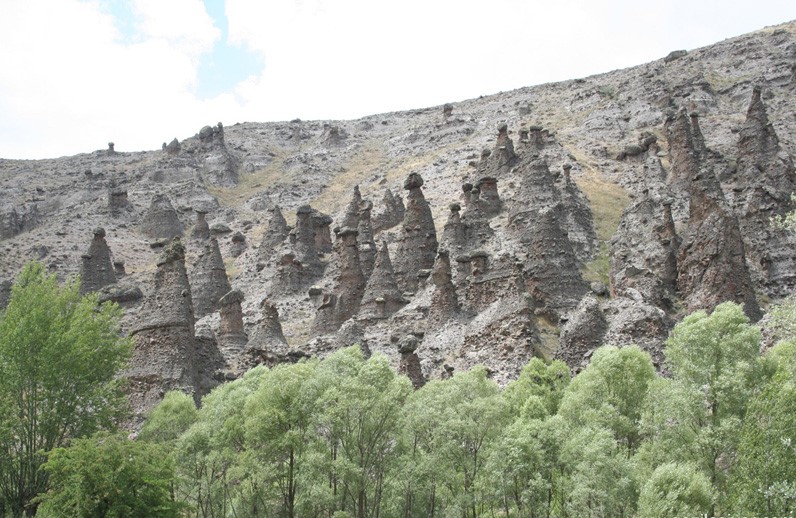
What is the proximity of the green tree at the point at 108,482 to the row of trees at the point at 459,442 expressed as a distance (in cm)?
9

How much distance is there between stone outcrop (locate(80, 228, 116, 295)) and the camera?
83.5 meters

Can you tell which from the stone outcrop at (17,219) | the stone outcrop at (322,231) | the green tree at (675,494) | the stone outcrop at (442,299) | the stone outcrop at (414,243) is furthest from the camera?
the stone outcrop at (17,219)

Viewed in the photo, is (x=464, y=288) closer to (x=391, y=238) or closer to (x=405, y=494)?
(x=405, y=494)

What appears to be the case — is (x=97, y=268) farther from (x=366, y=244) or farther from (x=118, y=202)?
(x=118, y=202)

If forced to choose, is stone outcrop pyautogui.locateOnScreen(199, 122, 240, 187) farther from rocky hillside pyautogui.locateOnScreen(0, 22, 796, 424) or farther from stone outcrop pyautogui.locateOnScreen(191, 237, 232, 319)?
stone outcrop pyautogui.locateOnScreen(191, 237, 232, 319)

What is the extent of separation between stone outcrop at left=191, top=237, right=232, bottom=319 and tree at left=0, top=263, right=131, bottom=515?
3665 cm

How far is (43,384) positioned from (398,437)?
57.2 feet

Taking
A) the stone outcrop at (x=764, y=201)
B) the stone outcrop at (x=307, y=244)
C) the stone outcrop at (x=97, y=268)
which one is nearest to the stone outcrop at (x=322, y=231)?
the stone outcrop at (x=307, y=244)

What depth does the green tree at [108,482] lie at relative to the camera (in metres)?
28.6

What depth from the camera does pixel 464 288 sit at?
178 ft

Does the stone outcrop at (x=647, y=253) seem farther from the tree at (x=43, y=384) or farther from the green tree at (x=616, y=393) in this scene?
the tree at (x=43, y=384)

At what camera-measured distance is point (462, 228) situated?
6538 centimetres

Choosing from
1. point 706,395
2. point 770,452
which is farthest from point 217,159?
point 770,452

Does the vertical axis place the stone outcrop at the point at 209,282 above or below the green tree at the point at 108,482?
above
